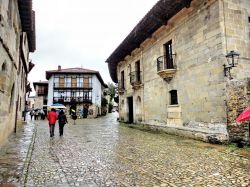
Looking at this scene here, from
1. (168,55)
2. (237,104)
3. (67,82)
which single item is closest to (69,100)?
(67,82)

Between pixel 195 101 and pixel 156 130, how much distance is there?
12.7 ft

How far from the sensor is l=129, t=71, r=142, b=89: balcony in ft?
51.8

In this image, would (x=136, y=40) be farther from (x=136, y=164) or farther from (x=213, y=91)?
(x=136, y=164)

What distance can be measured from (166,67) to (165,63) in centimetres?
26

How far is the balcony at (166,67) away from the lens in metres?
11.5

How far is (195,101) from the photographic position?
1002 centimetres

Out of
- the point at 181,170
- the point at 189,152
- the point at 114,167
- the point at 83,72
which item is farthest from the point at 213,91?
the point at 83,72

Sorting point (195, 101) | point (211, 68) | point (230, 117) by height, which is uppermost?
point (211, 68)

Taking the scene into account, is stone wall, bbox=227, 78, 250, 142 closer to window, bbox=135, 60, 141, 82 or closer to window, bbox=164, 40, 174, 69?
window, bbox=164, 40, 174, 69

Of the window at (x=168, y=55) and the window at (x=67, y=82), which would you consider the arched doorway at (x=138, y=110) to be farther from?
the window at (x=67, y=82)

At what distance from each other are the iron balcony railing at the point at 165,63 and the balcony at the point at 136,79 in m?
3.13

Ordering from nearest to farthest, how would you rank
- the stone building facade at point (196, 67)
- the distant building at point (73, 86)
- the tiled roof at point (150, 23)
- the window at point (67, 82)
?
1. the stone building facade at point (196, 67)
2. the tiled roof at point (150, 23)
3. the distant building at point (73, 86)
4. the window at point (67, 82)

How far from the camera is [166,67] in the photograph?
40.0 ft

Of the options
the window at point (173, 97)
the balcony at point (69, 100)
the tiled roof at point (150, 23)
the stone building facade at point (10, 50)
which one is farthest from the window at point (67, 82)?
the window at point (173, 97)
